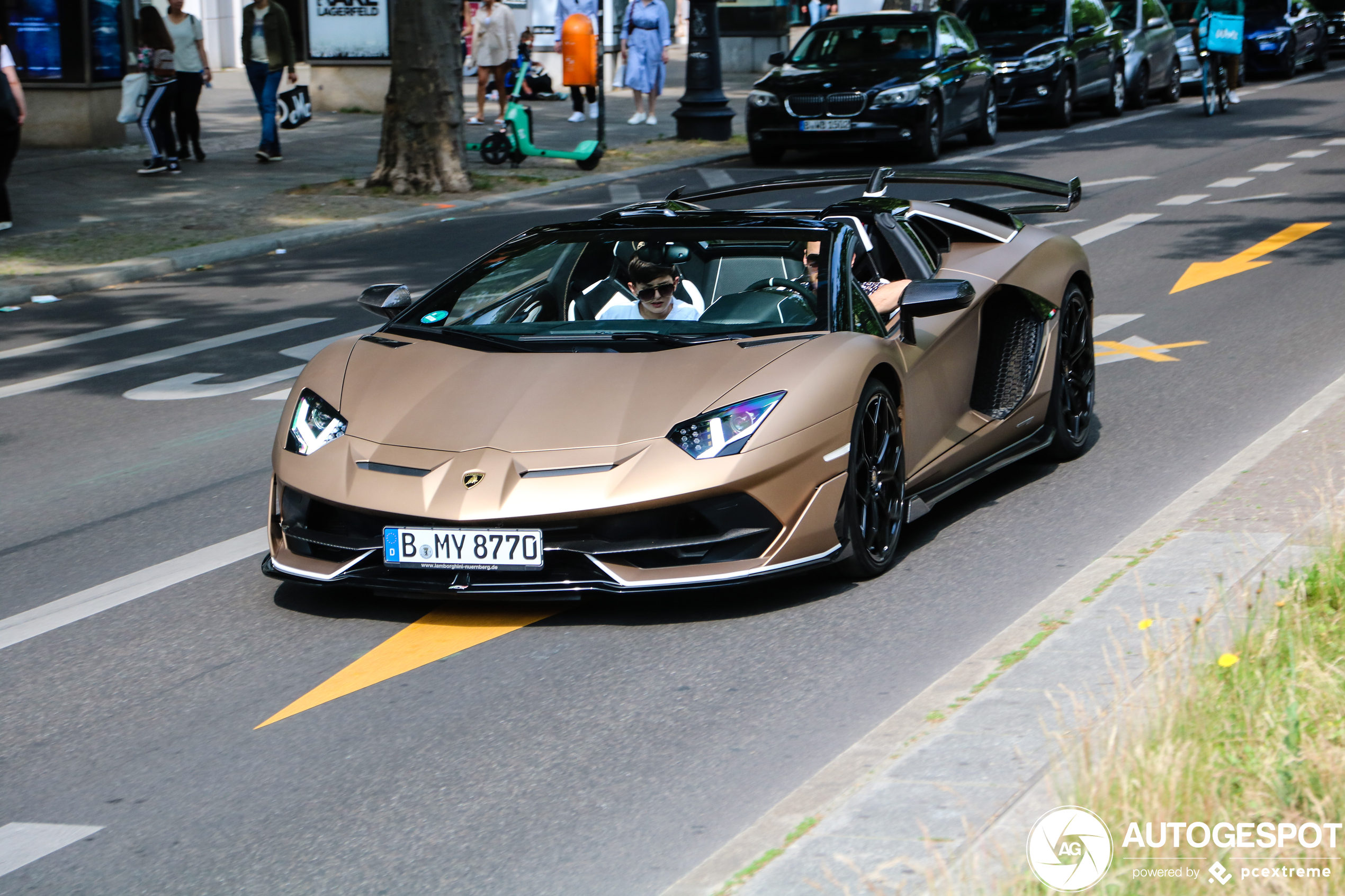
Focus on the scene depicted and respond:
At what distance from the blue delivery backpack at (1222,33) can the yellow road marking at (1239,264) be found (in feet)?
39.7

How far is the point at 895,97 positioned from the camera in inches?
812

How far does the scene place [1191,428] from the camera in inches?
322

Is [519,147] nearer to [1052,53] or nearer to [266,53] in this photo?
[266,53]

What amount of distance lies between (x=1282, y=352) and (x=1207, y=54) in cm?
1798

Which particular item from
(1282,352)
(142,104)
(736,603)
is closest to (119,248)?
(142,104)

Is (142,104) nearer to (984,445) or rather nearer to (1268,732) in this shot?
(984,445)

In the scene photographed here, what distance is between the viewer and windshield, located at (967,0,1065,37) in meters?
26.2

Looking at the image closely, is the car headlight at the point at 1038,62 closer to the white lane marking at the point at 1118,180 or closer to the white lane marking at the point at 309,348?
the white lane marking at the point at 1118,180

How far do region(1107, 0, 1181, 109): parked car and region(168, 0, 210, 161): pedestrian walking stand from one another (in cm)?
→ 1512

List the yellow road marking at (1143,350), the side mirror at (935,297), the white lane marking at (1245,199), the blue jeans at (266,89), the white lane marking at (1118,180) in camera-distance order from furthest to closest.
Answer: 1. the blue jeans at (266,89)
2. the white lane marking at (1118,180)
3. the white lane marking at (1245,199)
4. the yellow road marking at (1143,350)
5. the side mirror at (935,297)

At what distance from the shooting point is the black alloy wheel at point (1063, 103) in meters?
25.3

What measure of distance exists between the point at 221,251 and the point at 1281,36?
87.2 feet

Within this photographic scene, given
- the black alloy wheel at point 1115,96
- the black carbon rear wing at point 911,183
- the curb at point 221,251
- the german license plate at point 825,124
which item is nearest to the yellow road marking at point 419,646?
the black carbon rear wing at point 911,183

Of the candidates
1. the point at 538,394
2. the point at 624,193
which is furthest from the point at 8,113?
the point at 538,394
